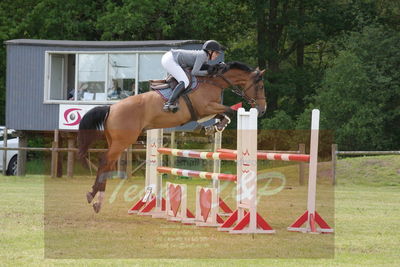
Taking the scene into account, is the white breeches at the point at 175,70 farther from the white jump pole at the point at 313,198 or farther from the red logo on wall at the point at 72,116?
the red logo on wall at the point at 72,116

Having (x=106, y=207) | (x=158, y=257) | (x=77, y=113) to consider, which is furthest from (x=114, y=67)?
(x=158, y=257)

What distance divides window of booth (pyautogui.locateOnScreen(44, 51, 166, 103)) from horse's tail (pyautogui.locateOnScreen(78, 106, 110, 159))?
1181 centimetres

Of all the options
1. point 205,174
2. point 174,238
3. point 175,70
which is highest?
point 175,70

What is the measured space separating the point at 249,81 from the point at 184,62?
36.5 inches

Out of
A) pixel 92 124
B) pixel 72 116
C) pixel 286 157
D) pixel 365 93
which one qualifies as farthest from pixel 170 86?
pixel 365 93

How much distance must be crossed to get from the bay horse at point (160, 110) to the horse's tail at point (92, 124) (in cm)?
1

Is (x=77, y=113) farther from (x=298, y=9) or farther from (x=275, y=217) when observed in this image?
(x=298, y=9)

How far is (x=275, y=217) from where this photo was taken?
12.6 metres

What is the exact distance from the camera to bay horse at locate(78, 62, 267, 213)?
11.1m

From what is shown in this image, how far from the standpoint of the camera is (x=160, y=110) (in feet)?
36.5

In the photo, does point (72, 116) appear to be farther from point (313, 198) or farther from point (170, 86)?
point (313, 198)

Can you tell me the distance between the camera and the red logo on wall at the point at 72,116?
2419 centimetres

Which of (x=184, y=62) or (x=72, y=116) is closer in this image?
(x=184, y=62)

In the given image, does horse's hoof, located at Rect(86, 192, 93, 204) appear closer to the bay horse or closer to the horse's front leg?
the bay horse
